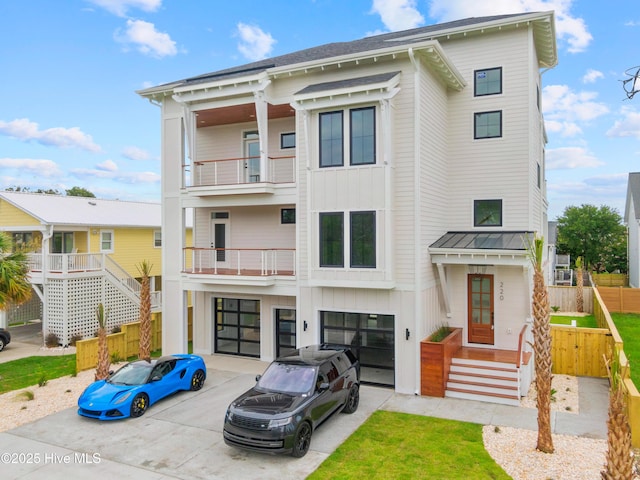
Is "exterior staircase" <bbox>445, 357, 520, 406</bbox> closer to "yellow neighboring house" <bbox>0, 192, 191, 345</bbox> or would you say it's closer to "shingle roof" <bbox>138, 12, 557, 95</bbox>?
"shingle roof" <bbox>138, 12, 557, 95</bbox>

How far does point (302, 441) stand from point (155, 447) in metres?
3.29

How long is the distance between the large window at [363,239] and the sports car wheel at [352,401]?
360 cm

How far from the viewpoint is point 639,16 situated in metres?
9.22

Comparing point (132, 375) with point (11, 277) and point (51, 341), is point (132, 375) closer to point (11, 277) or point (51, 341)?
point (11, 277)

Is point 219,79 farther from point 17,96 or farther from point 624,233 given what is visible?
point 624,233

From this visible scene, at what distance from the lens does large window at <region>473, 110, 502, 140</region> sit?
15391 millimetres

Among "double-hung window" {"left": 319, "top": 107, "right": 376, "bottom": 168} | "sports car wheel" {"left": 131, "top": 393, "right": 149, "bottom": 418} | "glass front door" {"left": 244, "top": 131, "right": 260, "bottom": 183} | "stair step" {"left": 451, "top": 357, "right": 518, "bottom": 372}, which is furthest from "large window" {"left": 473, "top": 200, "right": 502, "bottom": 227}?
"sports car wheel" {"left": 131, "top": 393, "right": 149, "bottom": 418}

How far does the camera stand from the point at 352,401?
1170 cm

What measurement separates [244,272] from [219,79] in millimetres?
6987

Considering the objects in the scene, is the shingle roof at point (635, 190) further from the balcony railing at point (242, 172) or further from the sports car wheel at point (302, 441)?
the sports car wheel at point (302, 441)

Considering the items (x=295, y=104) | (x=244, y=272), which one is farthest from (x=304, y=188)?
(x=244, y=272)

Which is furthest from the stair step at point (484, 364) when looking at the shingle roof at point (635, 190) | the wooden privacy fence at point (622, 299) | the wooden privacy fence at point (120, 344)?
the shingle roof at point (635, 190)

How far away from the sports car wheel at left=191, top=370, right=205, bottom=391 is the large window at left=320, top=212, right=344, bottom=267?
5.01 m

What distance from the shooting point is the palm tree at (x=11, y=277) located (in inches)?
575
